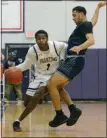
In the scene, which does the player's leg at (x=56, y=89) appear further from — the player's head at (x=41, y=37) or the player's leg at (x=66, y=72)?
the player's head at (x=41, y=37)

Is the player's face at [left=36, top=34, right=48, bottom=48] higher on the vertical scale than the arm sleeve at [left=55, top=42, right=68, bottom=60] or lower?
higher

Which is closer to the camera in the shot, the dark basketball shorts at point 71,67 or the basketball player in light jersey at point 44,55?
the dark basketball shorts at point 71,67

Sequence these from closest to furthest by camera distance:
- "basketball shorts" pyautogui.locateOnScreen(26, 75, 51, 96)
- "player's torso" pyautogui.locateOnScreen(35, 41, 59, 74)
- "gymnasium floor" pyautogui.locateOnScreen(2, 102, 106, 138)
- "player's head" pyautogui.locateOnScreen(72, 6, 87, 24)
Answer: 1. "player's head" pyautogui.locateOnScreen(72, 6, 87, 24)
2. "player's torso" pyautogui.locateOnScreen(35, 41, 59, 74)
3. "basketball shorts" pyautogui.locateOnScreen(26, 75, 51, 96)
4. "gymnasium floor" pyautogui.locateOnScreen(2, 102, 106, 138)

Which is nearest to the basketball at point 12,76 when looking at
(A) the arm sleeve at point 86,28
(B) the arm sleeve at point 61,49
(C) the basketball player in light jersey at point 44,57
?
(C) the basketball player in light jersey at point 44,57

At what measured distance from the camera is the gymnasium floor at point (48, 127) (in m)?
7.07

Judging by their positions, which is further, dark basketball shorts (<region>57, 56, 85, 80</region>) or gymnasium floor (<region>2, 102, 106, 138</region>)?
gymnasium floor (<region>2, 102, 106, 138</region>)

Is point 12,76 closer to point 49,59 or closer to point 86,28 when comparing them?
point 49,59

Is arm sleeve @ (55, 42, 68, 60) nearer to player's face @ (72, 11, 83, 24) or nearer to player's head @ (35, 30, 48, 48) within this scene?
player's head @ (35, 30, 48, 48)

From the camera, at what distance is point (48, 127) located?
791 centimetres

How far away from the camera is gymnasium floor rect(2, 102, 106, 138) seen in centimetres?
707

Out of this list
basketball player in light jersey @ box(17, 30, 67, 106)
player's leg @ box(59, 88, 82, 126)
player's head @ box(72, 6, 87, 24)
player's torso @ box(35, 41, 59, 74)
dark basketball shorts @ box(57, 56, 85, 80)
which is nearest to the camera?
player's head @ box(72, 6, 87, 24)

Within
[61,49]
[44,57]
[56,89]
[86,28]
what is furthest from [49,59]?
[86,28]

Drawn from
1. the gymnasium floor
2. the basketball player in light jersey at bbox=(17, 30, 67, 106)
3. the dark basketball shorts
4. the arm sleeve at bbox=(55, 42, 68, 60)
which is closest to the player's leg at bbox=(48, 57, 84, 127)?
the dark basketball shorts

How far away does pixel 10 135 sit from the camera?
690 centimetres
